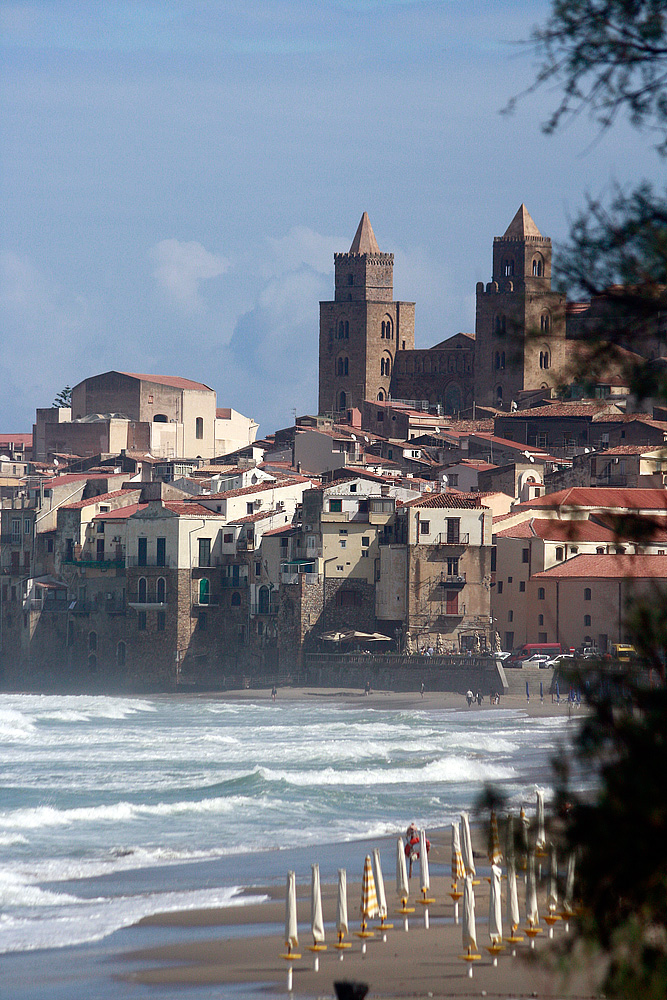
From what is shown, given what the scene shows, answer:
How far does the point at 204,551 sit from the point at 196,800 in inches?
1244

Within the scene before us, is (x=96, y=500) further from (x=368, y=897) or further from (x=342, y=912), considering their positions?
(x=342, y=912)

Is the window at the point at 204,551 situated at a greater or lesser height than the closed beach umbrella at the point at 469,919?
greater

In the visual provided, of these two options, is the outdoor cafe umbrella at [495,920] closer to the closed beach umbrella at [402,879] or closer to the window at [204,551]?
the closed beach umbrella at [402,879]

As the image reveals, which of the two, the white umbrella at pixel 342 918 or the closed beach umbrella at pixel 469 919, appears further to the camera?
the white umbrella at pixel 342 918

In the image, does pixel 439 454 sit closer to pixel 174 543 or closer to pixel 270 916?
pixel 174 543

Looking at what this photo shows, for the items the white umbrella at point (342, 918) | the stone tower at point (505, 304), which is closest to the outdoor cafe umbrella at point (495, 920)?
the white umbrella at point (342, 918)

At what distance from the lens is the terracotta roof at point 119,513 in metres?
68.4

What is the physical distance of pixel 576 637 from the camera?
5662 centimetres

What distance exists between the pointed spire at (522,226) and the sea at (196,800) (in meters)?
67.9

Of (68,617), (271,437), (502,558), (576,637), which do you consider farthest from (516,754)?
(271,437)

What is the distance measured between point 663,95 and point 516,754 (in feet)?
111

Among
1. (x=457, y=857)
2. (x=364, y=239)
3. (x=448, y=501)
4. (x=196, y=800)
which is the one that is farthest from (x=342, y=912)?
(x=364, y=239)

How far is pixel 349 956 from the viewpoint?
1841 centimetres

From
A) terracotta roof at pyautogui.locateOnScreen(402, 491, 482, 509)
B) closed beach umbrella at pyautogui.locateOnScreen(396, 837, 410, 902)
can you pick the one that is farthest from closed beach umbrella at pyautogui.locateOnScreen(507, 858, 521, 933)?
terracotta roof at pyautogui.locateOnScreen(402, 491, 482, 509)
